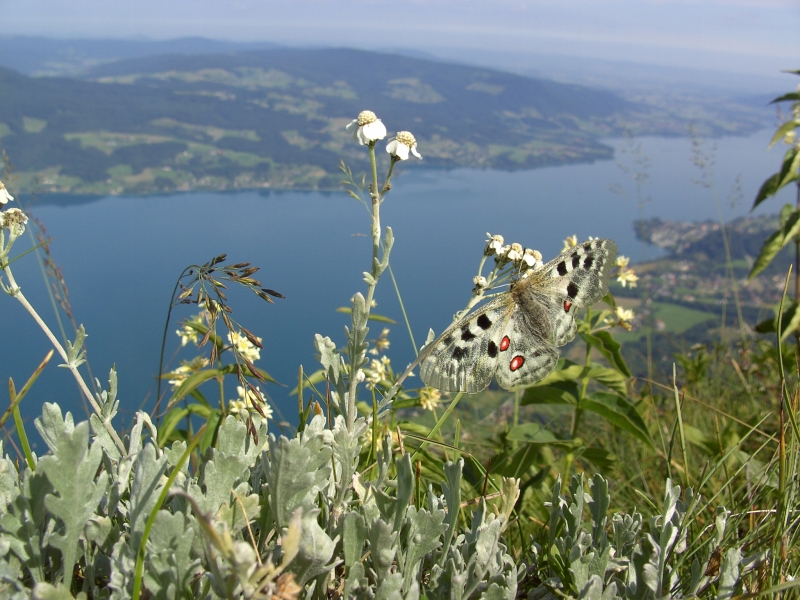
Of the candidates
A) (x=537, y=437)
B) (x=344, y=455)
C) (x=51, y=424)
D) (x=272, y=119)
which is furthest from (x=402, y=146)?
(x=272, y=119)

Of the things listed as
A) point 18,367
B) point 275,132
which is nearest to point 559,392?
point 18,367

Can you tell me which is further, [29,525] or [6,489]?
[6,489]

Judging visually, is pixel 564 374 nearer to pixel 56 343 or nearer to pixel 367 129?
pixel 367 129

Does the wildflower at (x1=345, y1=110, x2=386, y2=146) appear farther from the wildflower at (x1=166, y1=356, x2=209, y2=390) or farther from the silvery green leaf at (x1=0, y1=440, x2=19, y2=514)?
the wildflower at (x1=166, y1=356, x2=209, y2=390)

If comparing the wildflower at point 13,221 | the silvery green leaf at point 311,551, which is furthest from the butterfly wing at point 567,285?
the wildflower at point 13,221

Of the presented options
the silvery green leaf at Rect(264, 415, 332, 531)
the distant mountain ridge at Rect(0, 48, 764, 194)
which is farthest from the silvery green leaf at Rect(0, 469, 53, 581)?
the distant mountain ridge at Rect(0, 48, 764, 194)

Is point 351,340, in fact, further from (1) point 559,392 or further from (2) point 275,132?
(2) point 275,132

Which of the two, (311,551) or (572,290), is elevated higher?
(572,290)
